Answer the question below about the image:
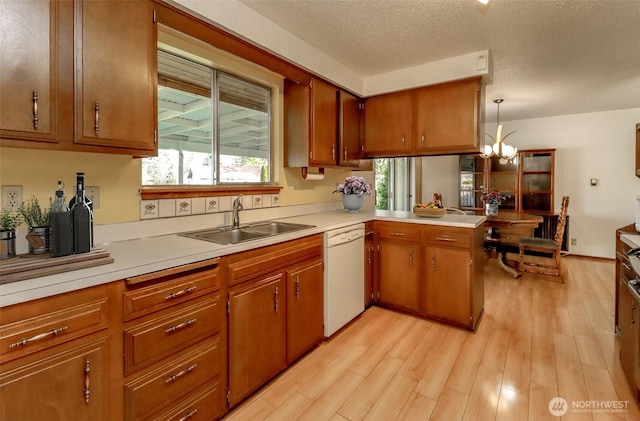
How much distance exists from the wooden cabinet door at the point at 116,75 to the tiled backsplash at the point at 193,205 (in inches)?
17.0

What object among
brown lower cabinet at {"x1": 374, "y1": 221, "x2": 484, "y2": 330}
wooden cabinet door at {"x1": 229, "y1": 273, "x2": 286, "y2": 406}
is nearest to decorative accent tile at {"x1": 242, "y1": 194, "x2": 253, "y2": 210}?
wooden cabinet door at {"x1": 229, "y1": 273, "x2": 286, "y2": 406}

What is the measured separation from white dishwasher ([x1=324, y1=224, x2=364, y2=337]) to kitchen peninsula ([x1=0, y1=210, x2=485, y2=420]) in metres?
0.10

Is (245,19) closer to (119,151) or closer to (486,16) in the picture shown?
(119,151)

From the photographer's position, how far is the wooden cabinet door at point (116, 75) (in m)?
1.33

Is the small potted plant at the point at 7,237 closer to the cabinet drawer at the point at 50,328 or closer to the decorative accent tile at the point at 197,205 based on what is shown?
the cabinet drawer at the point at 50,328

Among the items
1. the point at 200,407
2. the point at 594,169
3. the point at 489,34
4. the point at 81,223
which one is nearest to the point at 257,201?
the point at 81,223

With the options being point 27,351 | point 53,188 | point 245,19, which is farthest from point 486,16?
point 27,351

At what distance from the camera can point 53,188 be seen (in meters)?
1.51

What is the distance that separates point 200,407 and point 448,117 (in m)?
2.89

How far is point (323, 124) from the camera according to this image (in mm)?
2869

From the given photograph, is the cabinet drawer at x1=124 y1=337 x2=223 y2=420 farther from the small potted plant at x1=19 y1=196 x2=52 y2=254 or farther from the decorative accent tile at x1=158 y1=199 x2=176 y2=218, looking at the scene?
the decorative accent tile at x1=158 y1=199 x2=176 y2=218

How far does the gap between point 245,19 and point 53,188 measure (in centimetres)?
151

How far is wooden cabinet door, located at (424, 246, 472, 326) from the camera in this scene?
8.41ft

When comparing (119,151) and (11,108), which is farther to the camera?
(119,151)
